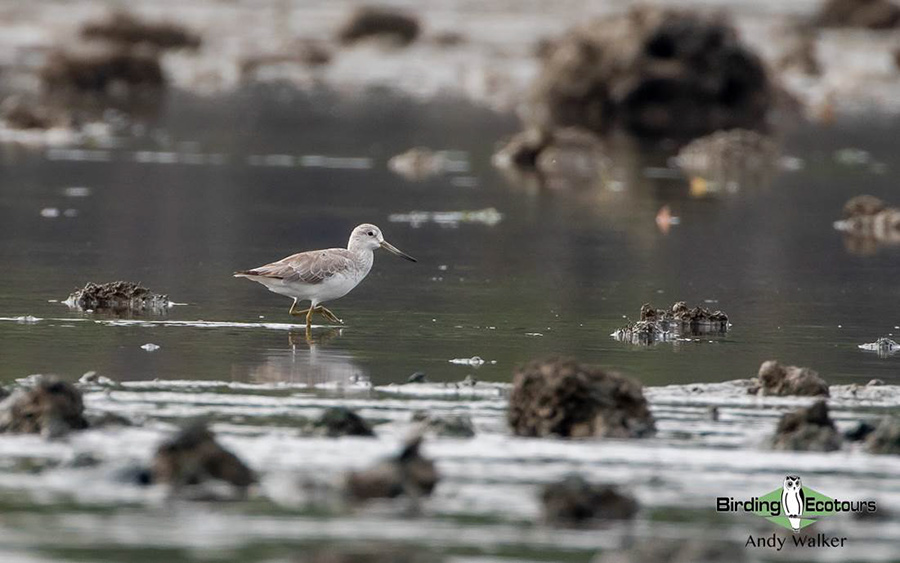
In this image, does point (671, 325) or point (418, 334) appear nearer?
point (418, 334)

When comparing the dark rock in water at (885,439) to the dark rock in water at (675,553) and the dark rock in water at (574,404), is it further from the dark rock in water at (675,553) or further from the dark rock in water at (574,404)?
the dark rock in water at (675,553)

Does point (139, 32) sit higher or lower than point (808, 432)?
higher

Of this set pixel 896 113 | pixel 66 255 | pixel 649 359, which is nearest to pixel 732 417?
pixel 649 359

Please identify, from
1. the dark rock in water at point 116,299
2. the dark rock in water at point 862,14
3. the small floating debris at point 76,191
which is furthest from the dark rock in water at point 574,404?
the dark rock in water at point 862,14

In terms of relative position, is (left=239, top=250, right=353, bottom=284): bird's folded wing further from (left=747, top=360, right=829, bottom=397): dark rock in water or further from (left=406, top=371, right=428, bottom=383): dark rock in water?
(left=747, top=360, right=829, bottom=397): dark rock in water

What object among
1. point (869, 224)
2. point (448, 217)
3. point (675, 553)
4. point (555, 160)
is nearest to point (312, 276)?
point (675, 553)

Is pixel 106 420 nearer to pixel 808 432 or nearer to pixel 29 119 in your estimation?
pixel 808 432

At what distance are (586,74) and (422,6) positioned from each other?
1674 inches

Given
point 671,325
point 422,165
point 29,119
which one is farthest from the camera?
point 29,119

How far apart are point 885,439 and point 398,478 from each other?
2.89 m

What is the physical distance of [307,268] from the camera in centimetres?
1473

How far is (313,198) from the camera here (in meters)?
25.9

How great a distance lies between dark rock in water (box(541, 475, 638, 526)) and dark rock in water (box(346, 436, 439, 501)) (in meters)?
0.63

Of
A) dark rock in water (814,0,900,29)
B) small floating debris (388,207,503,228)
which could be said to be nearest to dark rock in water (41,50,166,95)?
small floating debris (388,207,503,228)
